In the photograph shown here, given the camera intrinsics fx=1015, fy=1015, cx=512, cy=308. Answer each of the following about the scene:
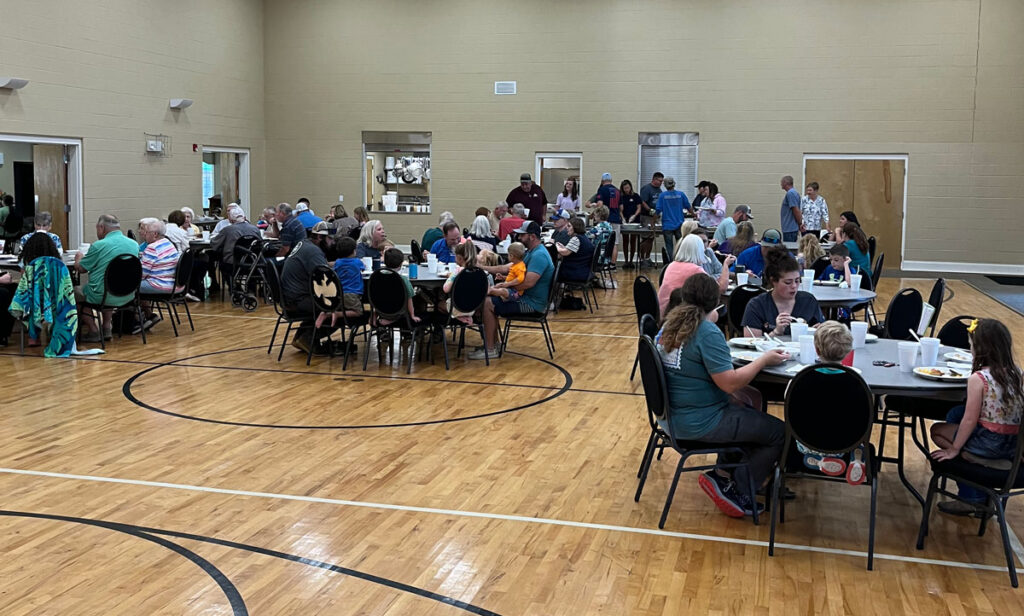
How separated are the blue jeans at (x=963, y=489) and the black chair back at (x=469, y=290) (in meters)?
4.17

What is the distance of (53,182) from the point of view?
558 inches

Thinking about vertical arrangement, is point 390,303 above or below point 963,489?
above

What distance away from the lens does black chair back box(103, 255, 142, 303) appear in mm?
9008

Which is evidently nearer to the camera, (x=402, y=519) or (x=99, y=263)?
(x=402, y=519)

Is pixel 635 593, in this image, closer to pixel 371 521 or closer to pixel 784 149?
pixel 371 521

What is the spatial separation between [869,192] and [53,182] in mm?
13092

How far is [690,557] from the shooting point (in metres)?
4.30

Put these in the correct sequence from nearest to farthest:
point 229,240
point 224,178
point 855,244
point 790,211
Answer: point 855,244, point 229,240, point 790,211, point 224,178

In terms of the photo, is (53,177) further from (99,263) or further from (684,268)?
(684,268)

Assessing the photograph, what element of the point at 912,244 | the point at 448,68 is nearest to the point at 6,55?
the point at 448,68

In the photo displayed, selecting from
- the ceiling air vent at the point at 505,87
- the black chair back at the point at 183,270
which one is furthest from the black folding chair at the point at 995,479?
the ceiling air vent at the point at 505,87

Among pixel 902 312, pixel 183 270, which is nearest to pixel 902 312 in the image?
pixel 902 312

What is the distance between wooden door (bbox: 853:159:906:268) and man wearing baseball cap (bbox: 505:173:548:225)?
18.1 ft

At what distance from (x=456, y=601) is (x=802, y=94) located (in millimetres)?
15418
